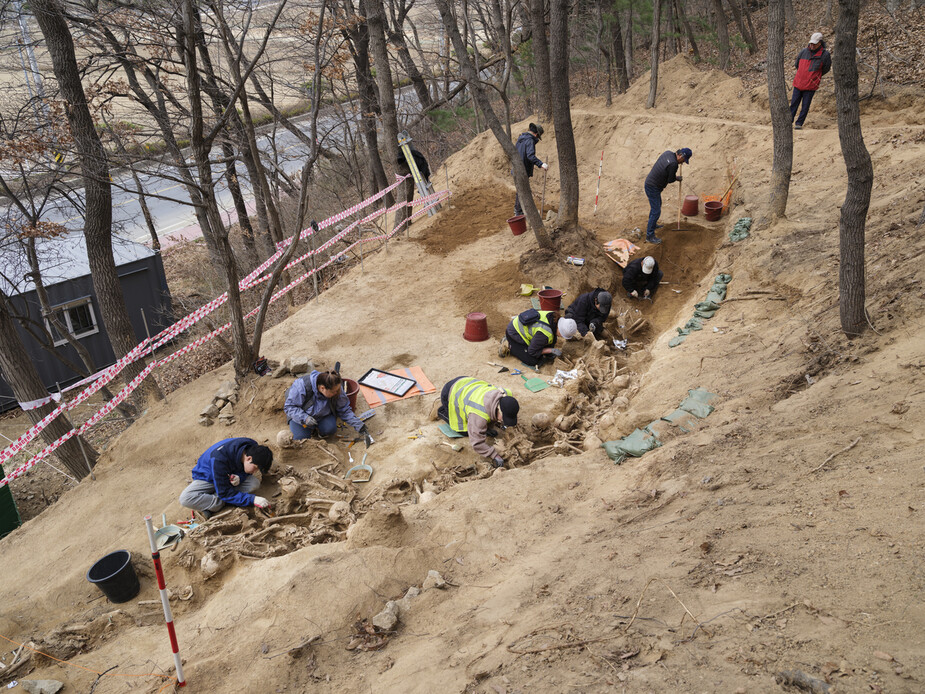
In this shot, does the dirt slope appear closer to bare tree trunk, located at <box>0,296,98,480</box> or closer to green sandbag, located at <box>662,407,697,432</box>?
green sandbag, located at <box>662,407,697,432</box>

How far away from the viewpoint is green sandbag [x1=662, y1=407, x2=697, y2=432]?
6.18m

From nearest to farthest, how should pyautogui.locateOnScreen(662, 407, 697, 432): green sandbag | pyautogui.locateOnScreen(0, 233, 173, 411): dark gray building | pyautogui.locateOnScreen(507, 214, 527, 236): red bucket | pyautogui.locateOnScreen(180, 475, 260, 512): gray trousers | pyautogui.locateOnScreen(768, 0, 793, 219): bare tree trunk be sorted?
pyautogui.locateOnScreen(662, 407, 697, 432): green sandbag → pyautogui.locateOnScreen(180, 475, 260, 512): gray trousers → pyautogui.locateOnScreen(768, 0, 793, 219): bare tree trunk → pyautogui.locateOnScreen(507, 214, 527, 236): red bucket → pyautogui.locateOnScreen(0, 233, 173, 411): dark gray building

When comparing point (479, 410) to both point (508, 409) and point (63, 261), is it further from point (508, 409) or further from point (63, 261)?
point (63, 261)

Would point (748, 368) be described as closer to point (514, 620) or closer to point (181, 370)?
point (514, 620)

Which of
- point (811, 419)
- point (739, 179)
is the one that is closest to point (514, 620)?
point (811, 419)

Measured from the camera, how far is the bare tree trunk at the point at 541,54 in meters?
14.7

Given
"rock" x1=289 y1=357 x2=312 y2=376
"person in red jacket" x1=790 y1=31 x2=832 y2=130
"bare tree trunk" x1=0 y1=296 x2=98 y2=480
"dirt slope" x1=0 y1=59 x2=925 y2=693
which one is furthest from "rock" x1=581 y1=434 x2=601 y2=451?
"person in red jacket" x1=790 y1=31 x2=832 y2=130

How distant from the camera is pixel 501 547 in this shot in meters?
5.32

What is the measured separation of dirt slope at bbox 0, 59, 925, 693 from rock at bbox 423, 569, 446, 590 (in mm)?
86

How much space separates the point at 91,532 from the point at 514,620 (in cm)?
543

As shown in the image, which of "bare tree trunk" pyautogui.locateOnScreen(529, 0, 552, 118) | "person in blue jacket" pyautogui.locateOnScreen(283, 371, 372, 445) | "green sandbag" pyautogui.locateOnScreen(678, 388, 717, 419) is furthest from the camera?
"bare tree trunk" pyautogui.locateOnScreen(529, 0, 552, 118)

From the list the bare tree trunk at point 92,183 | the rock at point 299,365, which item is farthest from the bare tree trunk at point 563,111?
the bare tree trunk at point 92,183

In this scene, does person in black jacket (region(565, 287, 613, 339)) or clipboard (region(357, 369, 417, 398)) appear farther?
person in black jacket (region(565, 287, 613, 339))

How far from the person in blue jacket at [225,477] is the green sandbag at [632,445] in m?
3.92
